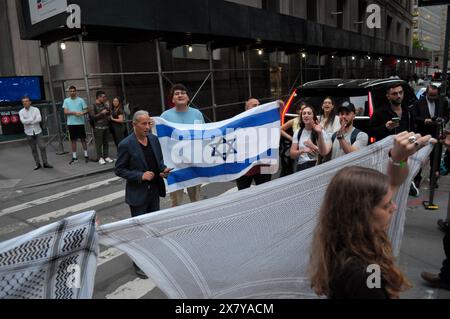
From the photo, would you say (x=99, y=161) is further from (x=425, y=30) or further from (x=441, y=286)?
(x=425, y=30)

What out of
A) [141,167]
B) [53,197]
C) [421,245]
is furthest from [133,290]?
[53,197]

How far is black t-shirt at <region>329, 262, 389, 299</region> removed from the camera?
5.32 ft

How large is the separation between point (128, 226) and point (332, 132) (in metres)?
3.59

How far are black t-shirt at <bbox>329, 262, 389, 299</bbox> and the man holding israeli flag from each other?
3163mm

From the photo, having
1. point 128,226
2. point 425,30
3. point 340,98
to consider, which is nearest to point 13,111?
point 340,98

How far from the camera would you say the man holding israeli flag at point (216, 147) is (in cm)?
473

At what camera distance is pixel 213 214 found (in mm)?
2295

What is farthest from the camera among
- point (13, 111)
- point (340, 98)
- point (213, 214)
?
point (13, 111)

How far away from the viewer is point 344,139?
14.7 ft

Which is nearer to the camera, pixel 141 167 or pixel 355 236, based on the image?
pixel 355 236

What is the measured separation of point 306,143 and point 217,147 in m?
1.08

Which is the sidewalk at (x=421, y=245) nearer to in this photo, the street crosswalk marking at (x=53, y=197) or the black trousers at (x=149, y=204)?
the black trousers at (x=149, y=204)

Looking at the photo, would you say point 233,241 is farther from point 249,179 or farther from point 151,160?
point 249,179

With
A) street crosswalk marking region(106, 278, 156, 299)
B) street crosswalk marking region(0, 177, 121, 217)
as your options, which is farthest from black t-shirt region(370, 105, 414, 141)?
street crosswalk marking region(0, 177, 121, 217)
